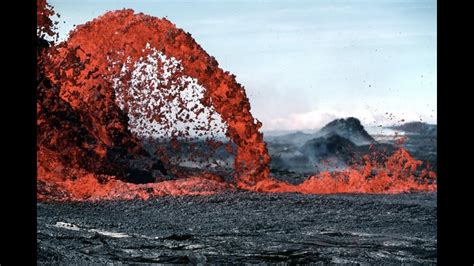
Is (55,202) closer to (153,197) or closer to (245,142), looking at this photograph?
(153,197)

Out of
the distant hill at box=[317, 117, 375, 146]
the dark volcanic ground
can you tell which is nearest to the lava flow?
the dark volcanic ground

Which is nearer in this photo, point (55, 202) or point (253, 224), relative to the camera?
point (253, 224)

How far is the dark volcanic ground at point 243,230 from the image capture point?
5703 mm

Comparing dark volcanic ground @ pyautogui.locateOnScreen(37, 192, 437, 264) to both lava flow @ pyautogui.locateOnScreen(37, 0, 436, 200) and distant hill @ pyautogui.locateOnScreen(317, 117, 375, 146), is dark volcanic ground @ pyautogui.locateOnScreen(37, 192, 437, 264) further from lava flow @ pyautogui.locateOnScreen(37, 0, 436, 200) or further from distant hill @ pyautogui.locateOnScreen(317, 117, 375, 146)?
distant hill @ pyautogui.locateOnScreen(317, 117, 375, 146)

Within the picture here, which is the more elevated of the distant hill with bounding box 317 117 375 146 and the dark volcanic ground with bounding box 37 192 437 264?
the distant hill with bounding box 317 117 375 146

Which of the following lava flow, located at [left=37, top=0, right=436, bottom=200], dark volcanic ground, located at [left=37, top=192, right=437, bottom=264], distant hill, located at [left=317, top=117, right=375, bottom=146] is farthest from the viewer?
distant hill, located at [left=317, top=117, right=375, bottom=146]

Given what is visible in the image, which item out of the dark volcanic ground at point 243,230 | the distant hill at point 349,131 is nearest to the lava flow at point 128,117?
the dark volcanic ground at point 243,230

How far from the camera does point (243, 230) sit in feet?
22.8

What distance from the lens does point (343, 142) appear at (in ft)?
59.5

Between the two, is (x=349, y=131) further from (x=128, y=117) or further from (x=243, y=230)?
(x=243, y=230)

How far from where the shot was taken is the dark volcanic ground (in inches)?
225

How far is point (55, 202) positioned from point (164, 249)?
361cm

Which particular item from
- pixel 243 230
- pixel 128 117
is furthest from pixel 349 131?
pixel 243 230
